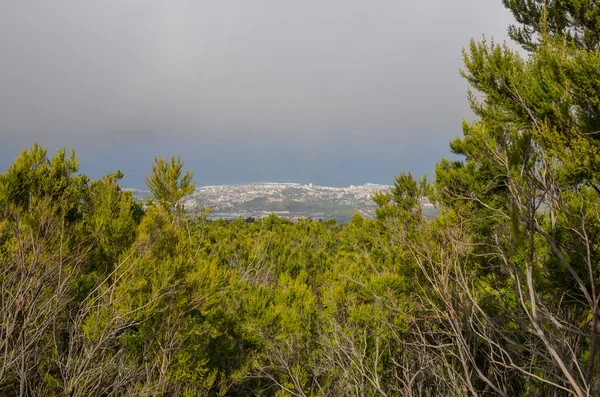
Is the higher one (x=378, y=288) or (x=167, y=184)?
(x=167, y=184)

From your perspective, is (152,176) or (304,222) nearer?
(152,176)

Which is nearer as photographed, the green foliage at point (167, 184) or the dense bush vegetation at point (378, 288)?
the dense bush vegetation at point (378, 288)

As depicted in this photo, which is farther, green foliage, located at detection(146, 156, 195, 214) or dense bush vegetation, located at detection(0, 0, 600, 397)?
green foliage, located at detection(146, 156, 195, 214)

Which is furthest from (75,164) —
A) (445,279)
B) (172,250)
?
(445,279)

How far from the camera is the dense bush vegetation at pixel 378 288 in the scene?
3.12m

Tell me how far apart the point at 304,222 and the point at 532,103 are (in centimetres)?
2159

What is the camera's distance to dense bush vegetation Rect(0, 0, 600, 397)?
3115 mm

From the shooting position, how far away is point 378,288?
6.75m

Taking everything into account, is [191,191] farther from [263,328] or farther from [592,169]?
[592,169]

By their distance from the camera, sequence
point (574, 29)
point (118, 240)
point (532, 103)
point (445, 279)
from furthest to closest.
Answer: point (118, 240)
point (574, 29)
point (532, 103)
point (445, 279)

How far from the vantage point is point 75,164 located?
8.42 m

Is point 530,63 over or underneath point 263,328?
over

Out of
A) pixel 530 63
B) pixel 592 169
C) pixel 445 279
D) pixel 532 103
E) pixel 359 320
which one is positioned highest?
pixel 530 63

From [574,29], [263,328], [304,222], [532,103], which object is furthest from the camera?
[304,222]
